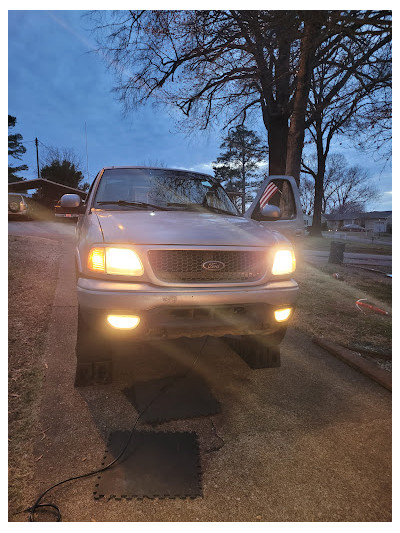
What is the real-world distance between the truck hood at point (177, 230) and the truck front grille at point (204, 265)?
8 cm

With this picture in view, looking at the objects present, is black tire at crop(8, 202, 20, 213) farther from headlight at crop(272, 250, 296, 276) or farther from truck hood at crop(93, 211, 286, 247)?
headlight at crop(272, 250, 296, 276)

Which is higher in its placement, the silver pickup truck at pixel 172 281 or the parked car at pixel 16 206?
the parked car at pixel 16 206

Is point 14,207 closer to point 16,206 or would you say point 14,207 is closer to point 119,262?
point 16,206

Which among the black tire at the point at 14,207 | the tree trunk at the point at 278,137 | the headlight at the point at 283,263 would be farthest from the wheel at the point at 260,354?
the black tire at the point at 14,207

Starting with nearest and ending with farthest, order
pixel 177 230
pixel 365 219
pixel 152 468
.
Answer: pixel 152 468
pixel 177 230
pixel 365 219

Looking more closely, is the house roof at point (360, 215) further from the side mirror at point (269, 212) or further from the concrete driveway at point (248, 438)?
the concrete driveway at point (248, 438)

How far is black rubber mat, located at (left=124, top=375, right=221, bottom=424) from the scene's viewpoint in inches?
97.4

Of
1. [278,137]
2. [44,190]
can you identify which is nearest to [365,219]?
[44,190]

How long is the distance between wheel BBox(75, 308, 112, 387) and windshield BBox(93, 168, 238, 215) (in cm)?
123

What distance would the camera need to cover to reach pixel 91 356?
102 inches

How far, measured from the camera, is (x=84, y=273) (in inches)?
96.2

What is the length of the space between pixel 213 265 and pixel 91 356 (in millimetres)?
1239

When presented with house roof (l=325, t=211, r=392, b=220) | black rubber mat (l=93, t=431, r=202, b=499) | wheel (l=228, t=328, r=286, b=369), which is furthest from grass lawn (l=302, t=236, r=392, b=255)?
house roof (l=325, t=211, r=392, b=220)

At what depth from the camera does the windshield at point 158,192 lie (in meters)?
3.26
